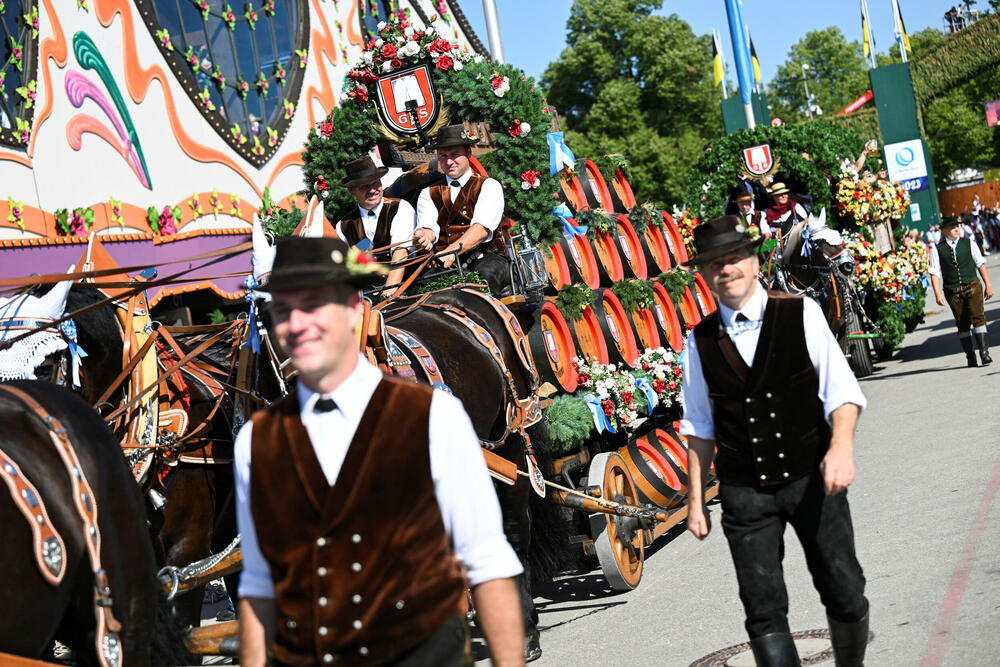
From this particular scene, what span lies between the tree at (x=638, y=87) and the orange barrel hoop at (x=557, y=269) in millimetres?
30672

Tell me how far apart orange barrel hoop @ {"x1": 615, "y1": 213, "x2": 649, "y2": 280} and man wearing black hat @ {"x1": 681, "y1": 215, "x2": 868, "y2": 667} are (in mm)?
5587

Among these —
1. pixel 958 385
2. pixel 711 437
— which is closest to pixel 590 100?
pixel 958 385

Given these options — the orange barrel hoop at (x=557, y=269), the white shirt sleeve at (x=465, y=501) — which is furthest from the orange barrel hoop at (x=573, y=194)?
the white shirt sleeve at (x=465, y=501)

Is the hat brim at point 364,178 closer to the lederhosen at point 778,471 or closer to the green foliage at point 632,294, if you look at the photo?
the green foliage at point 632,294

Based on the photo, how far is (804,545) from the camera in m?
4.06

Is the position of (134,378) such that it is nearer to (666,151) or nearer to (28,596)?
(28,596)

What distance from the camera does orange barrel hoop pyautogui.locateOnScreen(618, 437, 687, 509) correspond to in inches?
307

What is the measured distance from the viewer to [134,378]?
483 centimetres

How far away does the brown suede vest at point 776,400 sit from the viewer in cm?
397

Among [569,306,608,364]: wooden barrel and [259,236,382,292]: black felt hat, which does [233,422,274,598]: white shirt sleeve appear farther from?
[569,306,608,364]: wooden barrel

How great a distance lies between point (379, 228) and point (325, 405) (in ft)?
16.0

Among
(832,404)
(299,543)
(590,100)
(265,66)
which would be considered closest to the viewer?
(299,543)

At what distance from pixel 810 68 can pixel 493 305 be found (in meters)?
71.5

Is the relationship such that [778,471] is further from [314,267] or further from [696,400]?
[314,267]
